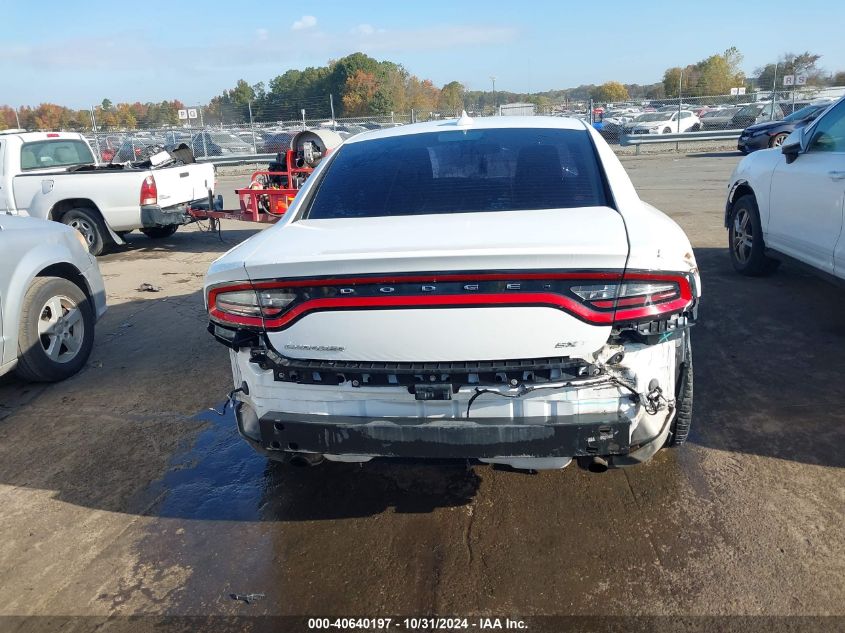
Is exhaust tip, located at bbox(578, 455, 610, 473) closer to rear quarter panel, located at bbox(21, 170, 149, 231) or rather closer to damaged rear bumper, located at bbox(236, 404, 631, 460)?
damaged rear bumper, located at bbox(236, 404, 631, 460)

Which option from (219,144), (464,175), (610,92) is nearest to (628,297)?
(464,175)

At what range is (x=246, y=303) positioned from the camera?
2705mm

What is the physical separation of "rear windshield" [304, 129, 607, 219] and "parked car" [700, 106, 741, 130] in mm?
28578

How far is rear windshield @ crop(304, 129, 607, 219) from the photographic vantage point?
3.28 meters

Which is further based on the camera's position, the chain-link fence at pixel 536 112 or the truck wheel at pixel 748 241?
the chain-link fence at pixel 536 112

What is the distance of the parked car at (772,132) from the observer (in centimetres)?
1939

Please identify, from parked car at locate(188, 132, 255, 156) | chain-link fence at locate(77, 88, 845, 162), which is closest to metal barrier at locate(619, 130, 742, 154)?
chain-link fence at locate(77, 88, 845, 162)

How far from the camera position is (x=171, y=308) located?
7.08 meters

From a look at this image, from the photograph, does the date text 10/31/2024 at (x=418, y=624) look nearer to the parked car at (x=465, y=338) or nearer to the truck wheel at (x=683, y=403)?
the parked car at (x=465, y=338)

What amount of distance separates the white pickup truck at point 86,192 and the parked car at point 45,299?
4.47m

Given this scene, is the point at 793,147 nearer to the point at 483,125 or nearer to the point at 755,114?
the point at 483,125

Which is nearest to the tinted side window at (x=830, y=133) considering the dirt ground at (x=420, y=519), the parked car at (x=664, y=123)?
the dirt ground at (x=420, y=519)

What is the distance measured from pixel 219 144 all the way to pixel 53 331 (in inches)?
1006

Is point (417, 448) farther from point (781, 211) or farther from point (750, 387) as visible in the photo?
point (781, 211)
